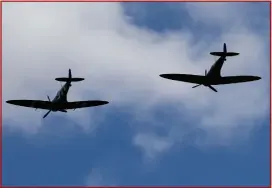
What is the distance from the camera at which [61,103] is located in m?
109

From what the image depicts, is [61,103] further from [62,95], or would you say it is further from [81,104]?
[81,104]

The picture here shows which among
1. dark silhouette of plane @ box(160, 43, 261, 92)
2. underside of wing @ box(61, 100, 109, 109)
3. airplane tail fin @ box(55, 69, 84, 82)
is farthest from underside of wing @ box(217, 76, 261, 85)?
underside of wing @ box(61, 100, 109, 109)

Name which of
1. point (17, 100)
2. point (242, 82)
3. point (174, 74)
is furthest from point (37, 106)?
point (242, 82)

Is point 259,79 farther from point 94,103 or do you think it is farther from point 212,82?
point 94,103

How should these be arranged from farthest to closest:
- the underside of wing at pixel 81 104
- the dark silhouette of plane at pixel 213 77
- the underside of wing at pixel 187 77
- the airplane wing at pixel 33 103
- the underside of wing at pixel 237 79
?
the airplane wing at pixel 33 103 < the underside of wing at pixel 81 104 < the underside of wing at pixel 237 79 < the underside of wing at pixel 187 77 < the dark silhouette of plane at pixel 213 77

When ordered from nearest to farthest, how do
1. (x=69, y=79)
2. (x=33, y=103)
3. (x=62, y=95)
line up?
(x=69, y=79)
(x=62, y=95)
(x=33, y=103)

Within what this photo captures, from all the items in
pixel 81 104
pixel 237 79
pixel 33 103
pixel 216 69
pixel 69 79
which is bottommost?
pixel 81 104

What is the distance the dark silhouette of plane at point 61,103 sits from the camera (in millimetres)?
107625

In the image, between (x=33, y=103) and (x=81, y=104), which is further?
(x=81, y=104)

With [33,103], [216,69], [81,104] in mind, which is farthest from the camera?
[81,104]

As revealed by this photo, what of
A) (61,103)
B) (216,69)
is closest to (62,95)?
(61,103)

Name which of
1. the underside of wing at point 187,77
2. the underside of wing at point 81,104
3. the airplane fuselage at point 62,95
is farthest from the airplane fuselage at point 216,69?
the underside of wing at point 81,104

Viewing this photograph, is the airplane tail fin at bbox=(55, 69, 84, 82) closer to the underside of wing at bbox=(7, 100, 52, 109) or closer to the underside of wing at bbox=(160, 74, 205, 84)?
the underside of wing at bbox=(7, 100, 52, 109)

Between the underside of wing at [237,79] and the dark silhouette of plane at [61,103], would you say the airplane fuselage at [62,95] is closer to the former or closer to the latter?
the dark silhouette of plane at [61,103]
